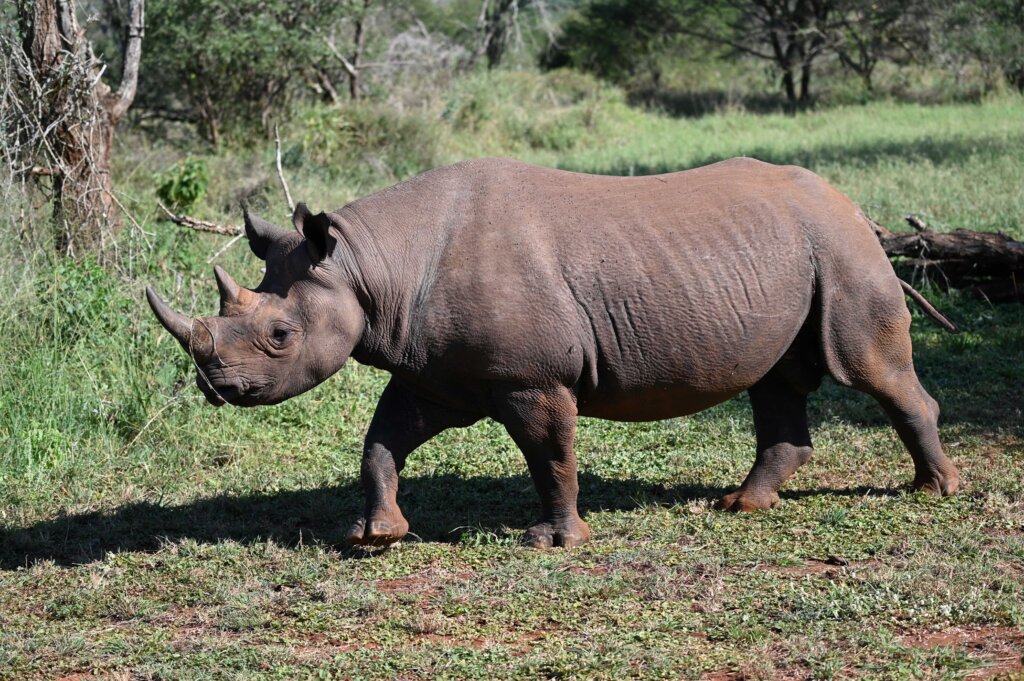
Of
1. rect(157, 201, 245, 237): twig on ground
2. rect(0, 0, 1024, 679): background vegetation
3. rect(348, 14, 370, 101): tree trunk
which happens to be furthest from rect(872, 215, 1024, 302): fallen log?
rect(348, 14, 370, 101): tree trunk

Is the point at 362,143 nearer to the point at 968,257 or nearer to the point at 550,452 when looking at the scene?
the point at 968,257

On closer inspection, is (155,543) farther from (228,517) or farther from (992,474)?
(992,474)

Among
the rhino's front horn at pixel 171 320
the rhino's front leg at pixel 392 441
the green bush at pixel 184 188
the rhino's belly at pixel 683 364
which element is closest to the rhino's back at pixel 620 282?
the rhino's belly at pixel 683 364

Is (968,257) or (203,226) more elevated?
(203,226)

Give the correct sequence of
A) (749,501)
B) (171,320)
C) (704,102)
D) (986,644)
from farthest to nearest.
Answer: (704,102) → (749,501) → (171,320) → (986,644)

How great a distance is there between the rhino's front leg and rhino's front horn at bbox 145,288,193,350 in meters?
1.08

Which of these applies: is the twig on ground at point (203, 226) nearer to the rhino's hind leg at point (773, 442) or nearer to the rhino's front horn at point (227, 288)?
the rhino's front horn at point (227, 288)

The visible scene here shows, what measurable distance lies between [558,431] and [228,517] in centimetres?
207

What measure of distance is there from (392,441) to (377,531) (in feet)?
1.57

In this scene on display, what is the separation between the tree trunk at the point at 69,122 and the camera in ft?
28.9

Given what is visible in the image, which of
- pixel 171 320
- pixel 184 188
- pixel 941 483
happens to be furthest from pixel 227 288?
pixel 184 188

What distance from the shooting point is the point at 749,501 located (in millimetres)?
6352

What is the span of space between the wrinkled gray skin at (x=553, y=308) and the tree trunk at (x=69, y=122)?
3.66 metres

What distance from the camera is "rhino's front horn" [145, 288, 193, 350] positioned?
537cm
